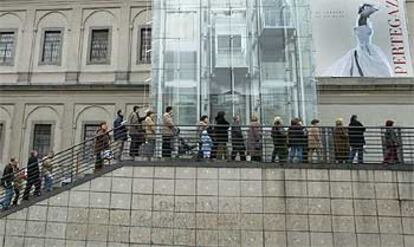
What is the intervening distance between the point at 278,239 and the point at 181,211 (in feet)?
8.64

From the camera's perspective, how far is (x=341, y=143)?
12.9 metres

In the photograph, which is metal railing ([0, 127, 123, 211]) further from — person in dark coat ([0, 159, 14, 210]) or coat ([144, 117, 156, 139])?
coat ([144, 117, 156, 139])

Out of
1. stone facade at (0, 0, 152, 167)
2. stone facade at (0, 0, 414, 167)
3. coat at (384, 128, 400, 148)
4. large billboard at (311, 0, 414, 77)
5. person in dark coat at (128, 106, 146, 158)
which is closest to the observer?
coat at (384, 128, 400, 148)

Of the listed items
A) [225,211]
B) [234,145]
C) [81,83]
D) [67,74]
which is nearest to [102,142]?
[234,145]

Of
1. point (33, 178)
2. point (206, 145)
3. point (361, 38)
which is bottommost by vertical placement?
point (33, 178)

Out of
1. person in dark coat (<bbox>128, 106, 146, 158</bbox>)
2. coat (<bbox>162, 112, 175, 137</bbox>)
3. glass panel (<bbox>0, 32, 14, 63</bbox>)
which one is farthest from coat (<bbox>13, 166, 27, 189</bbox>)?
glass panel (<bbox>0, 32, 14, 63</bbox>)

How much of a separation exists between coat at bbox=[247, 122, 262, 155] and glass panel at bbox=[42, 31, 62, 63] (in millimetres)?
13716

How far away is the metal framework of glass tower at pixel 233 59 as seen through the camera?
55.2 feet

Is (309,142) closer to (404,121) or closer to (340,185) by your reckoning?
(340,185)

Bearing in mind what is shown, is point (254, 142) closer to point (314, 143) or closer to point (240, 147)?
point (240, 147)

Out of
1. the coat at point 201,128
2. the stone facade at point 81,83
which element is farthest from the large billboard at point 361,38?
the coat at point 201,128

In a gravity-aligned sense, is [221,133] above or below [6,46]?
below

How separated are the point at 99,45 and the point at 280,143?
533 inches

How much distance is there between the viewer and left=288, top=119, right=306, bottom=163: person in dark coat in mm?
12812
